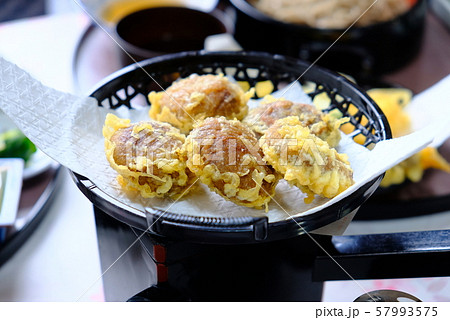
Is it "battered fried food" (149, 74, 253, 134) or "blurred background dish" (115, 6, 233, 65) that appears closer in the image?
"battered fried food" (149, 74, 253, 134)

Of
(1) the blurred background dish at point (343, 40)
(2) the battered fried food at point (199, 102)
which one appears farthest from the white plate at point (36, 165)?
(1) the blurred background dish at point (343, 40)

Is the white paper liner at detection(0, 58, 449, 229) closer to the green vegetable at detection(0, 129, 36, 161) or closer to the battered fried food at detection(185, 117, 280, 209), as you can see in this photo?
the battered fried food at detection(185, 117, 280, 209)

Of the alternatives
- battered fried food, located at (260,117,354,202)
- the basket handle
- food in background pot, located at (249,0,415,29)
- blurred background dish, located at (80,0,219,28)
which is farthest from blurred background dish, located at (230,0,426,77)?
the basket handle

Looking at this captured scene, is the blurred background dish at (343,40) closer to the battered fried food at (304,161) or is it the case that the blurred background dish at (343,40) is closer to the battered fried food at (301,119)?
the battered fried food at (301,119)

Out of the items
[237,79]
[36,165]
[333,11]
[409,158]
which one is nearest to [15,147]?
[36,165]

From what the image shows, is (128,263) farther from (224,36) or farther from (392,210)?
(224,36)

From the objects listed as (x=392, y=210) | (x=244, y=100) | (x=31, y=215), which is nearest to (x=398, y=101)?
(x=392, y=210)
